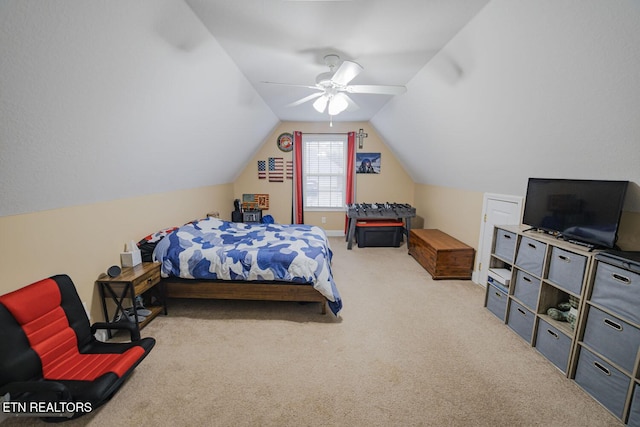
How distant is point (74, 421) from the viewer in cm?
157

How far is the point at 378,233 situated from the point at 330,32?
3715mm

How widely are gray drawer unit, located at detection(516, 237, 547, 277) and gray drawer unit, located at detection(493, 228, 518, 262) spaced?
0.08 metres

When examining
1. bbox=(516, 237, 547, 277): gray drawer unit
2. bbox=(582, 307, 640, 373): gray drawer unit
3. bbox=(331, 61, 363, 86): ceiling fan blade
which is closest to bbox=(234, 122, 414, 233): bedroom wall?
bbox=(331, 61, 363, 86): ceiling fan blade

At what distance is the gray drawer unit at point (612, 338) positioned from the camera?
1511 millimetres

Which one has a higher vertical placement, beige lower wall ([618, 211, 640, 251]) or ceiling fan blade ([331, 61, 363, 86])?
ceiling fan blade ([331, 61, 363, 86])

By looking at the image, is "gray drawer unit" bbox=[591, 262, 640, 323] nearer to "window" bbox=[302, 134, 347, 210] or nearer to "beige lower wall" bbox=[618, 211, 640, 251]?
"beige lower wall" bbox=[618, 211, 640, 251]

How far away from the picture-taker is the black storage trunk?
505cm

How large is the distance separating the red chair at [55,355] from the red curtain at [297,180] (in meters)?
4.09

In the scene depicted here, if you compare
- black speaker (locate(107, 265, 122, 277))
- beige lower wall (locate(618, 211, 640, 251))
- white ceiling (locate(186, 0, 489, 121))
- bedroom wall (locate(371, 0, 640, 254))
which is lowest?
black speaker (locate(107, 265, 122, 277))

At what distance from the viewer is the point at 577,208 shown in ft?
6.63

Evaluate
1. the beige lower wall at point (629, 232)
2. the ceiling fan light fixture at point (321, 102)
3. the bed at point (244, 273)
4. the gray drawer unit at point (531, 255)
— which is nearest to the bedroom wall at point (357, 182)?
the ceiling fan light fixture at point (321, 102)

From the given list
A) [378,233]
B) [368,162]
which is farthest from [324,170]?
[378,233]

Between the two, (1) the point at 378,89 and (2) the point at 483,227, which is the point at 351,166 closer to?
(2) the point at 483,227

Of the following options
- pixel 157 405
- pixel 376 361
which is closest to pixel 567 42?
pixel 376 361
